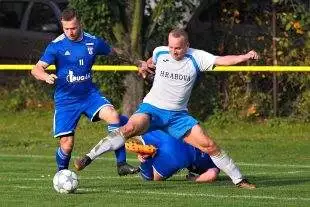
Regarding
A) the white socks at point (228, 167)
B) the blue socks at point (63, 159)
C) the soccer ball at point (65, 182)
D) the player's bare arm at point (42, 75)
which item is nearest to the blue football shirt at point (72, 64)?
the player's bare arm at point (42, 75)

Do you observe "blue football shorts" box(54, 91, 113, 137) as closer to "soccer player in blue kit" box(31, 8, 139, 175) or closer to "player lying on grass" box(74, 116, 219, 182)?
"soccer player in blue kit" box(31, 8, 139, 175)

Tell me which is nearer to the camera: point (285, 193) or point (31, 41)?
point (285, 193)

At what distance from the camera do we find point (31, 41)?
2370cm

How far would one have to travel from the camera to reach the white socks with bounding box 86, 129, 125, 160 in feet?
42.4

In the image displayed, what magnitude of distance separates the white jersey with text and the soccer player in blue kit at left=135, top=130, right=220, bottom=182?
76 cm

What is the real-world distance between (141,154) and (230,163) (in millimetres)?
1346

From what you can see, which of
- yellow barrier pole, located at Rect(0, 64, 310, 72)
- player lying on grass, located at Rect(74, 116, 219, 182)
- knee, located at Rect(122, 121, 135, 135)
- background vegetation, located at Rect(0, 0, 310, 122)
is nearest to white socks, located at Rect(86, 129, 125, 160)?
knee, located at Rect(122, 121, 135, 135)

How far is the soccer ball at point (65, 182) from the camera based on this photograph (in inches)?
495

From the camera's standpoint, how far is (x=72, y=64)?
13805mm

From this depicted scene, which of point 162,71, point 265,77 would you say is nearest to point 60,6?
point 265,77

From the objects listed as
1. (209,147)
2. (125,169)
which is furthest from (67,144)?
(209,147)

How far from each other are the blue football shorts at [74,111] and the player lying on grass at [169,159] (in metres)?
0.55

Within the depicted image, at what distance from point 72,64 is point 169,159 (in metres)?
1.53

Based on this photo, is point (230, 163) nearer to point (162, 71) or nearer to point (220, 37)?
point (162, 71)
